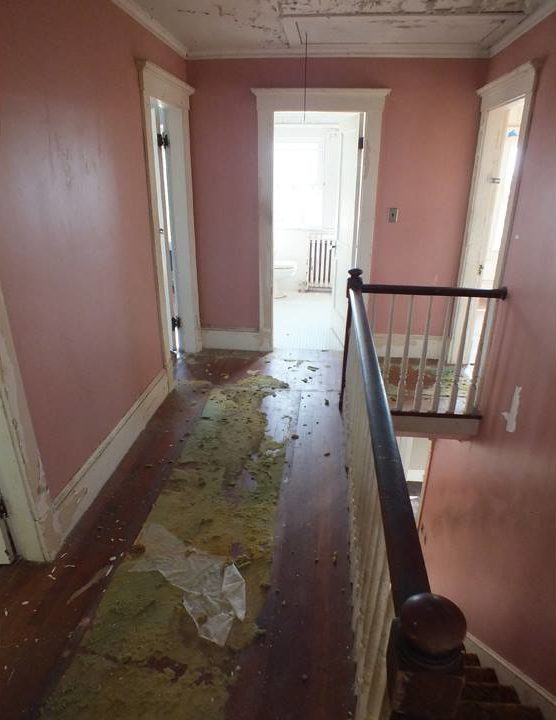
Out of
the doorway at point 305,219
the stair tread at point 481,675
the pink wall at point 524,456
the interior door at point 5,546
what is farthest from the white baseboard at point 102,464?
the doorway at point 305,219

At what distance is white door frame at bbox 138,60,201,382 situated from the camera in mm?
2920

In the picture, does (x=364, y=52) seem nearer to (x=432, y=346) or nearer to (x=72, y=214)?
(x=432, y=346)

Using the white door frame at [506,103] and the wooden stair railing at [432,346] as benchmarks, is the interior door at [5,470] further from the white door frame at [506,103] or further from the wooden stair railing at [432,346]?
the white door frame at [506,103]

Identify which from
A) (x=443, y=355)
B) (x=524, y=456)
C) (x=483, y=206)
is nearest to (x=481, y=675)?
(x=524, y=456)

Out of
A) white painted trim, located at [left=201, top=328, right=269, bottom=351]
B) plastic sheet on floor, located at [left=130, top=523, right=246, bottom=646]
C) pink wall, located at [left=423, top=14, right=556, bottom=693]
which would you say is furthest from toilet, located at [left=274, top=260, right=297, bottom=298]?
plastic sheet on floor, located at [left=130, top=523, right=246, bottom=646]

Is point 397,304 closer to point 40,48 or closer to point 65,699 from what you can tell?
point 40,48

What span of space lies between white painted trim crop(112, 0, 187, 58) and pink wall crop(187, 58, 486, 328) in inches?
10.4

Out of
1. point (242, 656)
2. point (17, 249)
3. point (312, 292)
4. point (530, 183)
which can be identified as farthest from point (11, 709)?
point (312, 292)

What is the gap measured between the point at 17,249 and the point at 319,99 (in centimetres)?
284

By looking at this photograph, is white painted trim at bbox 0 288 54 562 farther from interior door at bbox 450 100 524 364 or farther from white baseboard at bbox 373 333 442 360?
white baseboard at bbox 373 333 442 360

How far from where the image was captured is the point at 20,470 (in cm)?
178

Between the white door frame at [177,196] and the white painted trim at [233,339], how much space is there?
0.39 feet

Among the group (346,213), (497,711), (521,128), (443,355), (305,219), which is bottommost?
(497,711)

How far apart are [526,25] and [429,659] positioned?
3555 millimetres
